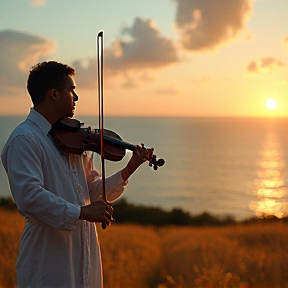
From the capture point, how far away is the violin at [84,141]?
1876 mm

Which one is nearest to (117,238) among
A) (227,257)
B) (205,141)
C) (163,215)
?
(227,257)

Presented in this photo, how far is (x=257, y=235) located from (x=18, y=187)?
4976 millimetres

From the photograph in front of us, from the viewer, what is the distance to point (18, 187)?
66.0 inches

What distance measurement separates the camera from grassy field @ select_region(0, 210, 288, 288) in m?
4.15

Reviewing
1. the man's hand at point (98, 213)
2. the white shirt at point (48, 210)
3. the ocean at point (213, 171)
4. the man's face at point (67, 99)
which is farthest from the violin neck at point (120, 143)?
the ocean at point (213, 171)

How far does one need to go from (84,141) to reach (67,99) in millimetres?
220

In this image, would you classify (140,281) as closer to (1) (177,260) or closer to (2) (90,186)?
(1) (177,260)

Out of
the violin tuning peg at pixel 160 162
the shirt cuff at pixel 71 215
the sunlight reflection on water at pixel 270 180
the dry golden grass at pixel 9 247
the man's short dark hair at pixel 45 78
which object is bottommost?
the sunlight reflection on water at pixel 270 180

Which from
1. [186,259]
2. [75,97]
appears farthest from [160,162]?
[186,259]

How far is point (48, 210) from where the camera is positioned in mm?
1686

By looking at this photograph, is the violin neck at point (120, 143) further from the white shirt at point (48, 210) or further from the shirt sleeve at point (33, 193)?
the shirt sleeve at point (33, 193)

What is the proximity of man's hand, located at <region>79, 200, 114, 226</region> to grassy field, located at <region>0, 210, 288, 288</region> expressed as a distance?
1.85 meters

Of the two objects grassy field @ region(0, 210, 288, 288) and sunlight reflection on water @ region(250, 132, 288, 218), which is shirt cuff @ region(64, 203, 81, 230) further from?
sunlight reflection on water @ region(250, 132, 288, 218)

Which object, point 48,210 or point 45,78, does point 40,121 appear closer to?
point 45,78
